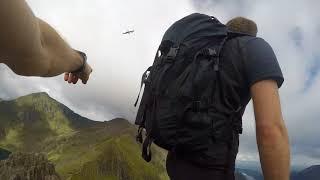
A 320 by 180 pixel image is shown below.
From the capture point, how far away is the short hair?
5.44 meters

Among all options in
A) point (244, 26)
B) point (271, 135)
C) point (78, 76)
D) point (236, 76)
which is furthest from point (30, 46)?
point (244, 26)

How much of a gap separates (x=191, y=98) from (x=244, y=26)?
1278mm

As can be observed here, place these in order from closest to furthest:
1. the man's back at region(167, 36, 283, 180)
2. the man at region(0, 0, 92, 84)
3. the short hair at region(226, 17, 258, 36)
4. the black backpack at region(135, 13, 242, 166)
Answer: the man at region(0, 0, 92, 84)
the man's back at region(167, 36, 283, 180)
the black backpack at region(135, 13, 242, 166)
the short hair at region(226, 17, 258, 36)

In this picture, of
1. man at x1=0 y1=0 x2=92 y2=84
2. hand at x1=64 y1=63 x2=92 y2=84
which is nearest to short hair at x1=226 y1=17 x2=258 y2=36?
hand at x1=64 y1=63 x2=92 y2=84

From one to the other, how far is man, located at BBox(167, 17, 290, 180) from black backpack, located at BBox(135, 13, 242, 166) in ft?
0.56

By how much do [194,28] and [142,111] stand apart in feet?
4.02

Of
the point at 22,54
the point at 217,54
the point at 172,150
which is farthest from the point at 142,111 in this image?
→ the point at 22,54

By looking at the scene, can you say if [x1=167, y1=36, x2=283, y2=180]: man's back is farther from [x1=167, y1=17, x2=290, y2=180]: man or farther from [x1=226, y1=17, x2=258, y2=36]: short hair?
[x1=226, y1=17, x2=258, y2=36]: short hair

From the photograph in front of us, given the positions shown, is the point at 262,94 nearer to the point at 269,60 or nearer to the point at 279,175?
the point at 269,60

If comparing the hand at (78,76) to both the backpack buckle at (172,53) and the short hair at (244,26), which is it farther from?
the short hair at (244,26)

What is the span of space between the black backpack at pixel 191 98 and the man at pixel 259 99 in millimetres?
171

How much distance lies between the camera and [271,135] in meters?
4.32

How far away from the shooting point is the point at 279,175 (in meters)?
4.25

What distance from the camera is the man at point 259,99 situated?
4.29 m
